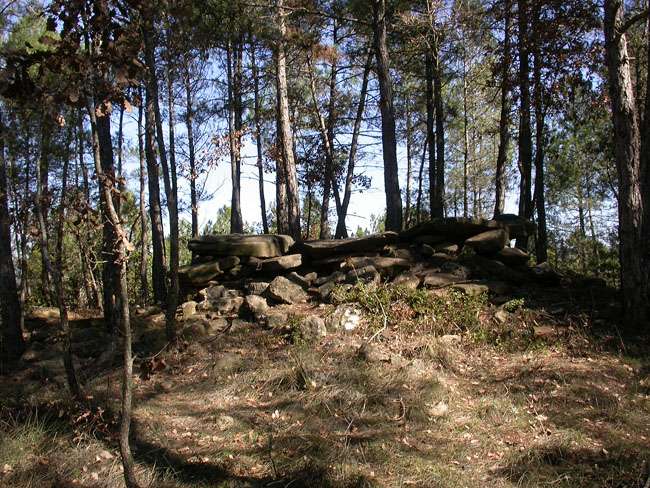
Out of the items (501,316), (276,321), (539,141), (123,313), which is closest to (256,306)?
(276,321)

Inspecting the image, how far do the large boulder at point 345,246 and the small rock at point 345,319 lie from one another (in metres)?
1.93


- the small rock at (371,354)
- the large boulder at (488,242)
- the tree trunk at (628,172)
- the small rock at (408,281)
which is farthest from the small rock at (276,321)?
the tree trunk at (628,172)

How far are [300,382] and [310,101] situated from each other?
55.3ft

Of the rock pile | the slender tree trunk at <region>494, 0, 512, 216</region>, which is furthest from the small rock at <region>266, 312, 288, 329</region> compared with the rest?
the slender tree trunk at <region>494, 0, 512, 216</region>

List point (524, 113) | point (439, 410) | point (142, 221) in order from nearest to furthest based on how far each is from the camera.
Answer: point (142, 221) → point (439, 410) → point (524, 113)

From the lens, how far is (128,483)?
12.2 feet

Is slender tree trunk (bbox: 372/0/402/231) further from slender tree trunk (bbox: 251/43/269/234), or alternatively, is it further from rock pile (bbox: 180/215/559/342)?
slender tree trunk (bbox: 251/43/269/234)

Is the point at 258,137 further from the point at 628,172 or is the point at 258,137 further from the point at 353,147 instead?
the point at 628,172

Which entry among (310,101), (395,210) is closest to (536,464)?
(395,210)

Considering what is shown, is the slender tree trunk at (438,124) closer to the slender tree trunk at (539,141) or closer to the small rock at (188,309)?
the slender tree trunk at (539,141)

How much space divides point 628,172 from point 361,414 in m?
4.91

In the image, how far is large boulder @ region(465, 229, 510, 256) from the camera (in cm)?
945

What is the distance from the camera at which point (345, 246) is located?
9.55 m

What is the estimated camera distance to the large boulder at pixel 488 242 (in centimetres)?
945
